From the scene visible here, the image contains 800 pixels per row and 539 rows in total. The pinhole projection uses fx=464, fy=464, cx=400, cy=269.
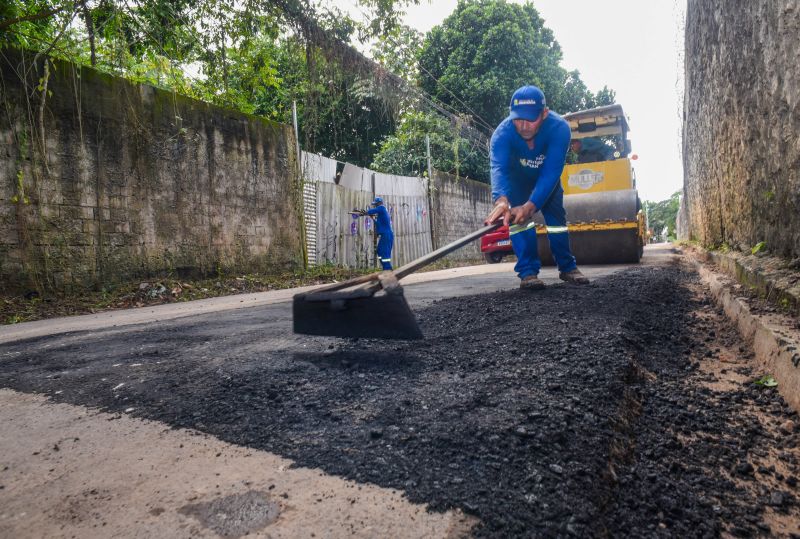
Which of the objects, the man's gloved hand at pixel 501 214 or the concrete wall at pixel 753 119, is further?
the man's gloved hand at pixel 501 214

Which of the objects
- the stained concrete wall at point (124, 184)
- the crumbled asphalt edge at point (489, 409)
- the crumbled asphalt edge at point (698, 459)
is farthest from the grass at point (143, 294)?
the crumbled asphalt edge at point (698, 459)

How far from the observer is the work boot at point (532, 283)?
386cm

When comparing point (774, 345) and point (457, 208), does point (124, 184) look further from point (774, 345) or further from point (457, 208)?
point (457, 208)

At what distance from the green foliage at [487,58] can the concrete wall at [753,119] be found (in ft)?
43.0

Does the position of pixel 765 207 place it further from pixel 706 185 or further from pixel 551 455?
pixel 706 185

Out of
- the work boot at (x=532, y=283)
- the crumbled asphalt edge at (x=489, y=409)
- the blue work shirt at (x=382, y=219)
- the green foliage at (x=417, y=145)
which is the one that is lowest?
the crumbled asphalt edge at (x=489, y=409)

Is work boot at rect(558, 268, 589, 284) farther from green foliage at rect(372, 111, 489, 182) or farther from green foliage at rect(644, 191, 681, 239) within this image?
green foliage at rect(644, 191, 681, 239)

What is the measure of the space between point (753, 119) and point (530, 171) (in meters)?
1.54

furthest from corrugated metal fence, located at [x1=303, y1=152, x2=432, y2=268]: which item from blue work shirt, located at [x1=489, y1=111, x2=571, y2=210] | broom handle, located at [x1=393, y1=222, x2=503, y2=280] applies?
broom handle, located at [x1=393, y1=222, x2=503, y2=280]

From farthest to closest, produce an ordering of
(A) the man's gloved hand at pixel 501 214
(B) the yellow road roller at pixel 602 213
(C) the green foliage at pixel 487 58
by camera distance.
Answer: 1. (C) the green foliage at pixel 487 58
2. (B) the yellow road roller at pixel 602 213
3. (A) the man's gloved hand at pixel 501 214

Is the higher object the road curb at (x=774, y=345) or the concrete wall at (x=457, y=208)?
A: the concrete wall at (x=457, y=208)

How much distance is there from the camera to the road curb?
151 cm

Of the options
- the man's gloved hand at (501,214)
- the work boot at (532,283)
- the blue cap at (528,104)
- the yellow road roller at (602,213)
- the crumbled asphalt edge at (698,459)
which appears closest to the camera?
the crumbled asphalt edge at (698,459)

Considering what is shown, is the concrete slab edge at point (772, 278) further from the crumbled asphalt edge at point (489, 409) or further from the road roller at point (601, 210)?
the road roller at point (601, 210)
